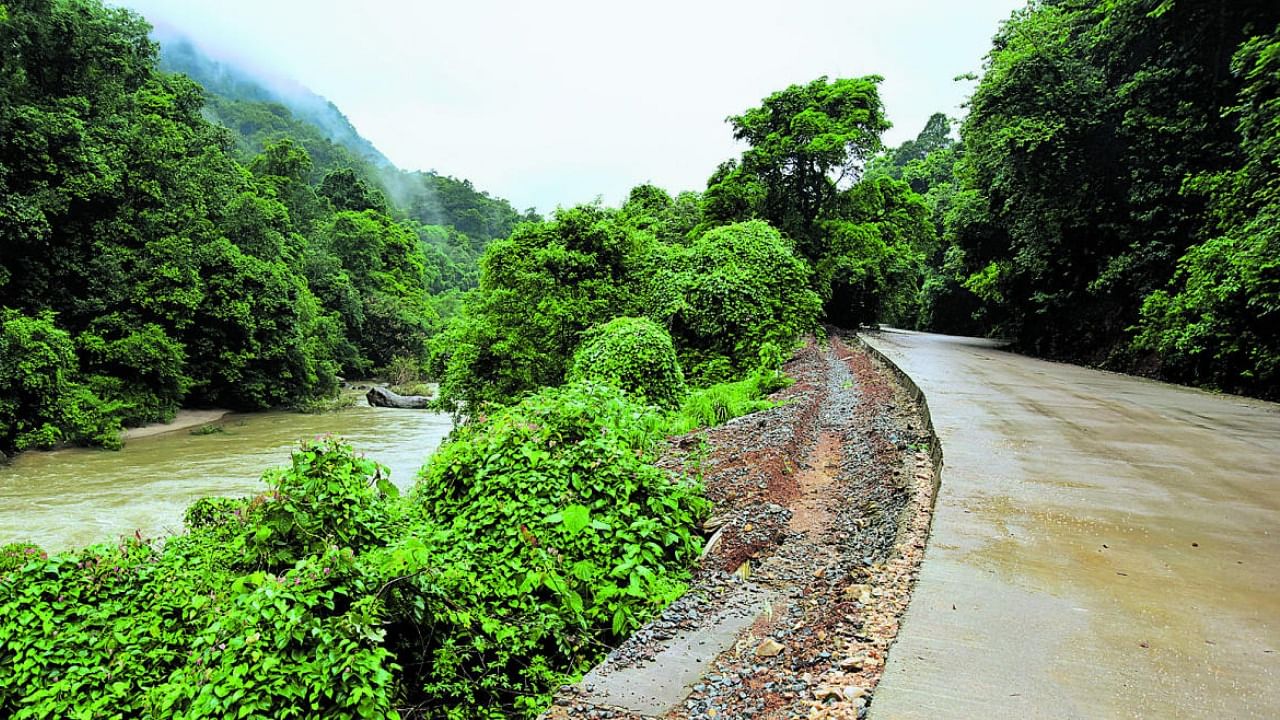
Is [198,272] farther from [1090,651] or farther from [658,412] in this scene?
[1090,651]

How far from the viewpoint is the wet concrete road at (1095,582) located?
2555 millimetres

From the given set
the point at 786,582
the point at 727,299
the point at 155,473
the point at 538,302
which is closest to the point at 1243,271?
the point at 727,299

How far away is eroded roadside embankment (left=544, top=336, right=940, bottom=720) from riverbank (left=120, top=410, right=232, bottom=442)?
21.1m

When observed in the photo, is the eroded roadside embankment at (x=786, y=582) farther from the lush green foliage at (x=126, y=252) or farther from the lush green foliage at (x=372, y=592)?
the lush green foliage at (x=126, y=252)

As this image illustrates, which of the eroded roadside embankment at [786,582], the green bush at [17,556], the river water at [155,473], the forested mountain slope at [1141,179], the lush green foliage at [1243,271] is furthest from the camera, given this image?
the river water at [155,473]

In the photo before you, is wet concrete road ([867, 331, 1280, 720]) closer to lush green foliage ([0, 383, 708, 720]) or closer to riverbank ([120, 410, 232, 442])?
lush green foliage ([0, 383, 708, 720])

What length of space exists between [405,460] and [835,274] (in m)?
16.6

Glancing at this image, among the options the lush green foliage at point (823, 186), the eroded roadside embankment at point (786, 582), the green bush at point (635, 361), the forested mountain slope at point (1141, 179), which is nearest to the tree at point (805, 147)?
Answer: the lush green foliage at point (823, 186)

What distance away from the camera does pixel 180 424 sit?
23453 millimetres

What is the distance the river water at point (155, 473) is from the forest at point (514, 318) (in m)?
1.67

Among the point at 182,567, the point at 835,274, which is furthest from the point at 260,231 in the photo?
the point at 182,567

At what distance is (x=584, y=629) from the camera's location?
4.40 meters

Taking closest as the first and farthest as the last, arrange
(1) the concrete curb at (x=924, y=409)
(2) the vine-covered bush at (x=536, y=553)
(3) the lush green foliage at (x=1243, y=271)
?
(2) the vine-covered bush at (x=536, y=553) → (1) the concrete curb at (x=924, y=409) → (3) the lush green foliage at (x=1243, y=271)

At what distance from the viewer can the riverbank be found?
840 inches
